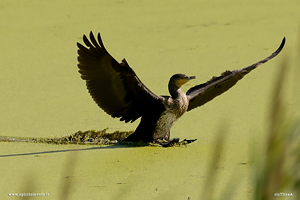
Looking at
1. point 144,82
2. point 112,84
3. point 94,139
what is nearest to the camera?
point 112,84

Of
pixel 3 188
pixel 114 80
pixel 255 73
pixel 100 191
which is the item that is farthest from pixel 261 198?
pixel 255 73

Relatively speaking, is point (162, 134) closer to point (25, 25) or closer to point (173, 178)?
point (173, 178)

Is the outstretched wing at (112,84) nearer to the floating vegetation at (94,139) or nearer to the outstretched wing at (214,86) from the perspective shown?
the floating vegetation at (94,139)

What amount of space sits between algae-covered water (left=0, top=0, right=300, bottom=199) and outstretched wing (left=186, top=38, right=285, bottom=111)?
155 millimetres

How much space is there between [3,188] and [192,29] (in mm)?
3646

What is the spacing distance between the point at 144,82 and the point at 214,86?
106cm

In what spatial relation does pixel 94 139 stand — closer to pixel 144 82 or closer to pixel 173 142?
pixel 173 142

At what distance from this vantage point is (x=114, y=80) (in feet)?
11.9

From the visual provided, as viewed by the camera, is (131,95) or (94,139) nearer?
(131,95)

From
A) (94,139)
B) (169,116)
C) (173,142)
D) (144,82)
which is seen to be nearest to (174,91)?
(169,116)

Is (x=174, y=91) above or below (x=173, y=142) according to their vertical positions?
above

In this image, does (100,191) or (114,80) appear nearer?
(100,191)

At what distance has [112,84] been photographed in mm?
3654

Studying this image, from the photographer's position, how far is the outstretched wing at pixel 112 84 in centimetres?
355
